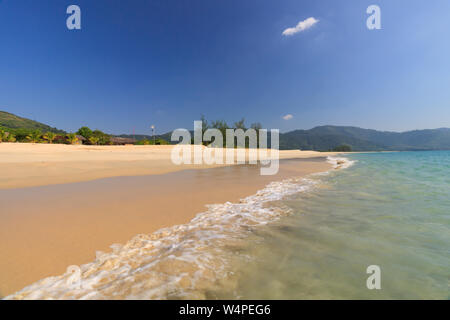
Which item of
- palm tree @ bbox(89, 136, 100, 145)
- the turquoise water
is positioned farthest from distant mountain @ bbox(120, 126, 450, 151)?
the turquoise water

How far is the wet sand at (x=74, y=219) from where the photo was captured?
5.90ft

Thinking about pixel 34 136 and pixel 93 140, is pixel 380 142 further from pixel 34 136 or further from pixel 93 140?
pixel 34 136

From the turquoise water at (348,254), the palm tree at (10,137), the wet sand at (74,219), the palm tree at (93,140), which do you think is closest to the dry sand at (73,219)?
the wet sand at (74,219)

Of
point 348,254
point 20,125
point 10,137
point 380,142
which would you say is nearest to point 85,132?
point 10,137

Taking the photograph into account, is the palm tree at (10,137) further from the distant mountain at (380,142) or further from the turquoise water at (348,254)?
the distant mountain at (380,142)

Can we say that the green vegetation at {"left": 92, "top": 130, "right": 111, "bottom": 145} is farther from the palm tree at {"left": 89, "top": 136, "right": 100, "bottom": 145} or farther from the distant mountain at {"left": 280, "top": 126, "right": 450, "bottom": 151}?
the distant mountain at {"left": 280, "top": 126, "right": 450, "bottom": 151}

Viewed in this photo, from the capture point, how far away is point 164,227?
8.84 feet

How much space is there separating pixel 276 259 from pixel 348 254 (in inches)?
34.3

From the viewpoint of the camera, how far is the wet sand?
1.80 metres

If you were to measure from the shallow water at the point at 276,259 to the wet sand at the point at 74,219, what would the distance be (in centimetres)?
26

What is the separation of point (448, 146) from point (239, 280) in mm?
210546

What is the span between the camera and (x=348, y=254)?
2061 mm

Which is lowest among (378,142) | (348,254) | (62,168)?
(348,254)
